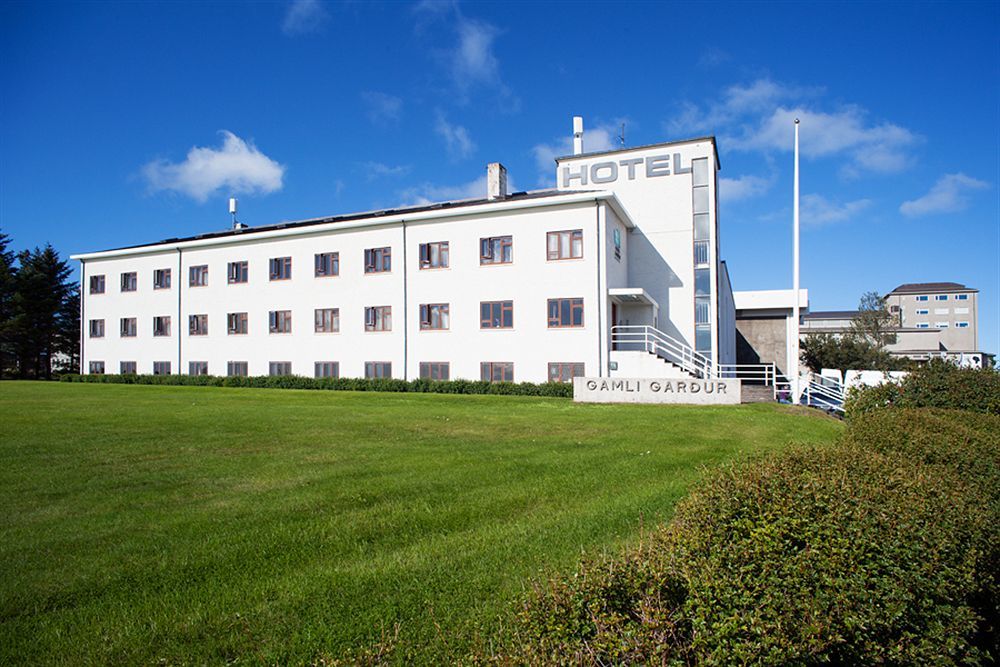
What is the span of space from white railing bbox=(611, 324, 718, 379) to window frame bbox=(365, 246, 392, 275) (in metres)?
12.2

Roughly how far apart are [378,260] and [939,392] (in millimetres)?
24875

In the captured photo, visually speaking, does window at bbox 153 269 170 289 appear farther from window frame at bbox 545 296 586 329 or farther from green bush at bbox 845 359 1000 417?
green bush at bbox 845 359 1000 417

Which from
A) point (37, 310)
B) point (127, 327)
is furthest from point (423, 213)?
point (37, 310)

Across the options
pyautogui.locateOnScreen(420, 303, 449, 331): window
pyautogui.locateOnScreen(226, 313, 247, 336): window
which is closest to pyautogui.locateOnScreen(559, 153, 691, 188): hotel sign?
pyautogui.locateOnScreen(420, 303, 449, 331): window

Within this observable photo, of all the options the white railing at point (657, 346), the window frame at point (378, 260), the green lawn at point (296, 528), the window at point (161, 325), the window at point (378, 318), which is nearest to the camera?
the green lawn at point (296, 528)

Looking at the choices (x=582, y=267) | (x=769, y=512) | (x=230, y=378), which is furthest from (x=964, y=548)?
(x=230, y=378)

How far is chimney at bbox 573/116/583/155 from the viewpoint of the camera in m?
34.8

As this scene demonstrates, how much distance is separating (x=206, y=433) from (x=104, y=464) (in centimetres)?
328

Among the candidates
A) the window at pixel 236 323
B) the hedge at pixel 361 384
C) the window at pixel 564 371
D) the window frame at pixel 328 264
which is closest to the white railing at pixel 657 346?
the window at pixel 564 371

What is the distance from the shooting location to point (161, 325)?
37.9 meters

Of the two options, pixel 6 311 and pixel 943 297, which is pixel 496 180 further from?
pixel 943 297

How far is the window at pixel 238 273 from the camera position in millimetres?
35097

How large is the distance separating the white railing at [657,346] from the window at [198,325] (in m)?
24.9

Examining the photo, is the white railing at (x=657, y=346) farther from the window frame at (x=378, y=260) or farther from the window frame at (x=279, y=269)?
the window frame at (x=279, y=269)
